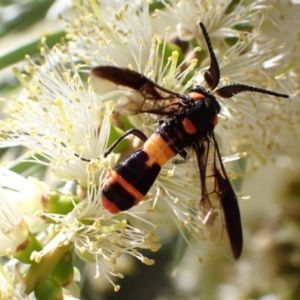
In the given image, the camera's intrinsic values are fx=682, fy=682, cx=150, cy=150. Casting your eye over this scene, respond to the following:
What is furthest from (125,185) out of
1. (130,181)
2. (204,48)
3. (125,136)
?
(204,48)

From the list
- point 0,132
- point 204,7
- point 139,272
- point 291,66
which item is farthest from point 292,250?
point 0,132

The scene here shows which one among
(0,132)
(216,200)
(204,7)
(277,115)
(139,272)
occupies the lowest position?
(139,272)

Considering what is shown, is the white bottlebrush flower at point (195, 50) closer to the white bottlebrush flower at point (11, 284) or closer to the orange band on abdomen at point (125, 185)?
the orange band on abdomen at point (125, 185)

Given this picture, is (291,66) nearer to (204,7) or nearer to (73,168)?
(204,7)

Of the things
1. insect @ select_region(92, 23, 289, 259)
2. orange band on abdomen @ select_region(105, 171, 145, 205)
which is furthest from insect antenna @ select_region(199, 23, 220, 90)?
orange band on abdomen @ select_region(105, 171, 145, 205)

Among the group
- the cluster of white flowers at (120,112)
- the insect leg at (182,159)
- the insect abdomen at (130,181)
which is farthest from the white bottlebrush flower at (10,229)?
the insect leg at (182,159)

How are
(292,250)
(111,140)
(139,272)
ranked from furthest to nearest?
1. (139,272)
2. (292,250)
3. (111,140)

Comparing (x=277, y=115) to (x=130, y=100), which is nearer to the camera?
(x=130, y=100)

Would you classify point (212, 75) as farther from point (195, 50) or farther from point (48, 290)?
point (48, 290)

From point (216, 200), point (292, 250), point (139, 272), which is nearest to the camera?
point (216, 200)
